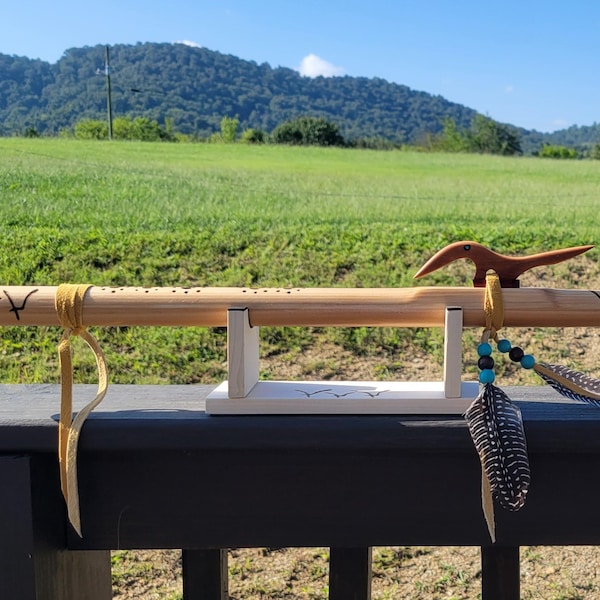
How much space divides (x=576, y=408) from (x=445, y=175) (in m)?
6.74

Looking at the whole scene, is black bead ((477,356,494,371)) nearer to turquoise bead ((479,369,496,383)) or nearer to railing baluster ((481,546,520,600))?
turquoise bead ((479,369,496,383))

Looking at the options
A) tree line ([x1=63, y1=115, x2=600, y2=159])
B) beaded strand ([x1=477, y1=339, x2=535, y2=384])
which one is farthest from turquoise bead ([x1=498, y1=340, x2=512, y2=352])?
tree line ([x1=63, y1=115, x2=600, y2=159])

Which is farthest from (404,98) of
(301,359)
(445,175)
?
(301,359)

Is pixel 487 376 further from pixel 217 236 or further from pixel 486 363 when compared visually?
pixel 217 236

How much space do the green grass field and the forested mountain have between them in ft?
101

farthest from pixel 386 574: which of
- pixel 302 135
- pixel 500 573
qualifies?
pixel 302 135

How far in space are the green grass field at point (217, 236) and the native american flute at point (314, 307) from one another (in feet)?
5.61

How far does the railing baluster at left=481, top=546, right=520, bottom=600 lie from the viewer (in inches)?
42.5

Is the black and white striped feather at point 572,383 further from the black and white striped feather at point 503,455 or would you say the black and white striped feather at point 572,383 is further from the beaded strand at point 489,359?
the black and white striped feather at point 503,455

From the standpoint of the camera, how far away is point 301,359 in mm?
2768

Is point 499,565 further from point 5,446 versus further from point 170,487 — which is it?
point 5,446

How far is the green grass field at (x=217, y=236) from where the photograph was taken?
9.15 ft

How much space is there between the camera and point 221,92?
6650 centimetres

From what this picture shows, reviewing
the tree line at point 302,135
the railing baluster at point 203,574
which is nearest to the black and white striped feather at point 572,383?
the railing baluster at point 203,574
